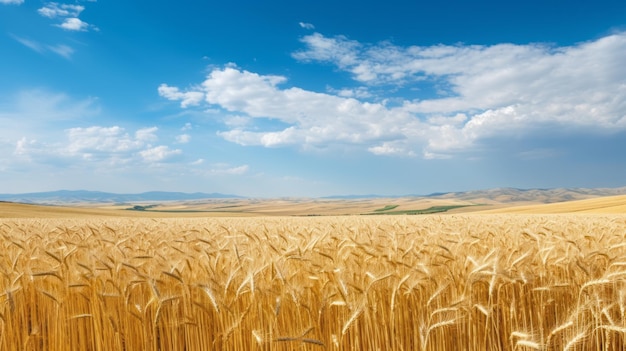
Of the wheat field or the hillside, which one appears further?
the hillside

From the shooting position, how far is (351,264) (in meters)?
3.86

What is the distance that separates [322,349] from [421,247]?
7.37 feet

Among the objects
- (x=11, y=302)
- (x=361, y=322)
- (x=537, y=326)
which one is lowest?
(x=537, y=326)

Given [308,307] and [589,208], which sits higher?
[308,307]

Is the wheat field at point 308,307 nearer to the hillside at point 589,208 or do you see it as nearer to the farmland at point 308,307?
the farmland at point 308,307

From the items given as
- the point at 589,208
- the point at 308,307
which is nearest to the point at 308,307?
the point at 308,307

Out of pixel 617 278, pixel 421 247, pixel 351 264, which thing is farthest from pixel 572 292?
pixel 351 264

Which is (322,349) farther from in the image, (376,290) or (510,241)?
(510,241)

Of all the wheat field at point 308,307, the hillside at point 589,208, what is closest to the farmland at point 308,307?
the wheat field at point 308,307

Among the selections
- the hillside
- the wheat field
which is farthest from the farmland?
the hillside

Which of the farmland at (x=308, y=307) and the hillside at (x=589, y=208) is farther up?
the farmland at (x=308, y=307)

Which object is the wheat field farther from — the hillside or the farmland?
the hillside

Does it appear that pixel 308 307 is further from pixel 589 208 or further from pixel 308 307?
pixel 589 208

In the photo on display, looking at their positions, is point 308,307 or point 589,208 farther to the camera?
point 589,208
